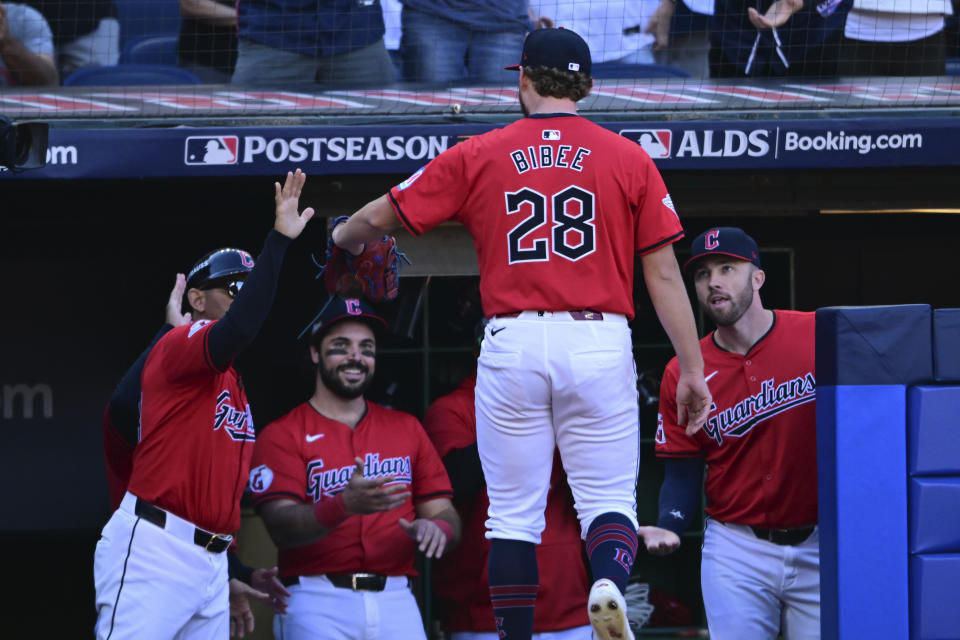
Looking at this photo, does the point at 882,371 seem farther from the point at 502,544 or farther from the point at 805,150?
the point at 805,150

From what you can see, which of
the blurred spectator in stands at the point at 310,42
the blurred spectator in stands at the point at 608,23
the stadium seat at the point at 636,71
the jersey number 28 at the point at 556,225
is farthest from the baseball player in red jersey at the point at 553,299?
the blurred spectator in stands at the point at 608,23

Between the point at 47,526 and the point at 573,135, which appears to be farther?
the point at 47,526

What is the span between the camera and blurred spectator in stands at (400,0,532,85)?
5371mm

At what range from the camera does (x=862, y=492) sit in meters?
3.27

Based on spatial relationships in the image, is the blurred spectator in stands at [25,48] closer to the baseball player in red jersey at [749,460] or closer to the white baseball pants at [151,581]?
the white baseball pants at [151,581]

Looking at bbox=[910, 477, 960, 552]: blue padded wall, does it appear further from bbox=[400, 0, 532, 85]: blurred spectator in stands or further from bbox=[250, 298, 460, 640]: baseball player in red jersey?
bbox=[400, 0, 532, 85]: blurred spectator in stands

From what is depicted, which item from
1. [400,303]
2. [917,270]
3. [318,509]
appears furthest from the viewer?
[917,270]

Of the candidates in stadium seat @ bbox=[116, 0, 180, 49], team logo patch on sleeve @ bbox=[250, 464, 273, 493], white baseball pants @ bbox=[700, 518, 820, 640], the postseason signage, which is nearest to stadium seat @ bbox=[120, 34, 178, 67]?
stadium seat @ bbox=[116, 0, 180, 49]

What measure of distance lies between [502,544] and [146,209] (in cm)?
287

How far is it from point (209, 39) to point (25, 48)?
835 millimetres

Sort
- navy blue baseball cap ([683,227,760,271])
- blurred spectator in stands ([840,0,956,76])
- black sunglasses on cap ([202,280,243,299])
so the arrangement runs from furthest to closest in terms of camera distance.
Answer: blurred spectator in stands ([840,0,956,76]), black sunglasses on cap ([202,280,243,299]), navy blue baseball cap ([683,227,760,271])

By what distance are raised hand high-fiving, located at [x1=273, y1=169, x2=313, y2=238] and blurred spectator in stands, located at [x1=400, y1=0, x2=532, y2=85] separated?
76.3 inches

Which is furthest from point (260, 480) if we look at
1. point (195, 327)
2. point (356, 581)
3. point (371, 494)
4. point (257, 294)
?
point (257, 294)

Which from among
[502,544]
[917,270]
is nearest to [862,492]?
[502,544]
